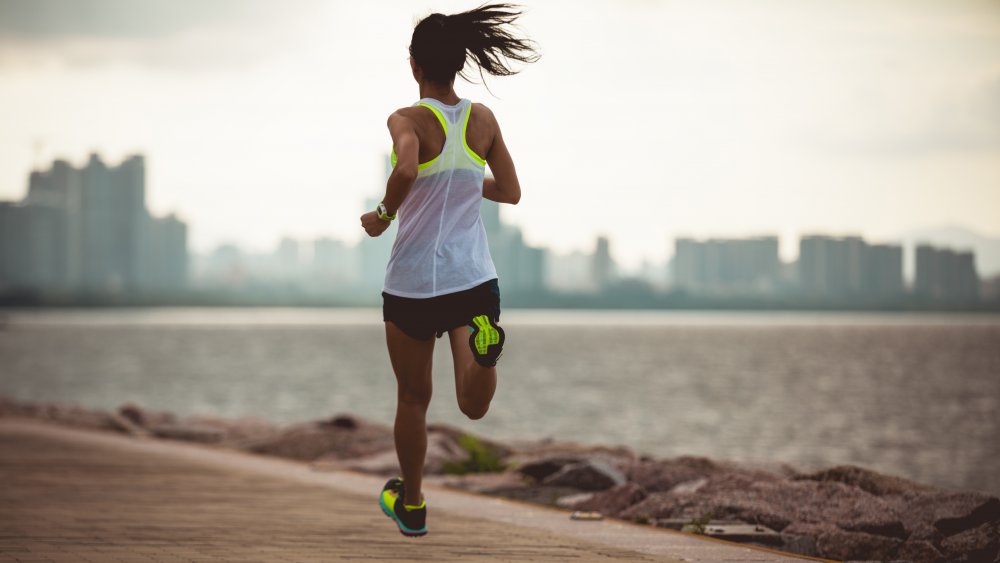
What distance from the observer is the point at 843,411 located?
183ft

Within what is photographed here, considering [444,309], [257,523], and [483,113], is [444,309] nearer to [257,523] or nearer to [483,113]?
[483,113]

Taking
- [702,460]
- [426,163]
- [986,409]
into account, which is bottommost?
[986,409]

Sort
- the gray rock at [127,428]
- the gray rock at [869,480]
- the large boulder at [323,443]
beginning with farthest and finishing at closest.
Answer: the gray rock at [127,428]
the large boulder at [323,443]
the gray rock at [869,480]

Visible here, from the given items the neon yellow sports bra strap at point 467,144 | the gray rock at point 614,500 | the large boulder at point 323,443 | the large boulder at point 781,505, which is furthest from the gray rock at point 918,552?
the large boulder at point 323,443

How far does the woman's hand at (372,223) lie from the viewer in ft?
17.4

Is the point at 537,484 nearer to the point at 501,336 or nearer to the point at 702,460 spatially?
the point at 702,460

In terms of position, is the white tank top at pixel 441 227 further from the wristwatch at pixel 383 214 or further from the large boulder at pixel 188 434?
the large boulder at pixel 188 434

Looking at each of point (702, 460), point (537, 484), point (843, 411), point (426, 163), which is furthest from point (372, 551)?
point (843, 411)

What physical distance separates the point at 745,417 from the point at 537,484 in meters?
40.6

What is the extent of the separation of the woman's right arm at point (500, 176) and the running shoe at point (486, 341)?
690 mm

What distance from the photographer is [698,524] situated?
27.2 feet

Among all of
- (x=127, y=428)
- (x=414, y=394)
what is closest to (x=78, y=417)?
(x=127, y=428)

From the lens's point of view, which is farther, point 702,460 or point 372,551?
point 702,460

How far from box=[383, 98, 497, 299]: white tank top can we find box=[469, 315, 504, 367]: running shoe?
0.19 meters
